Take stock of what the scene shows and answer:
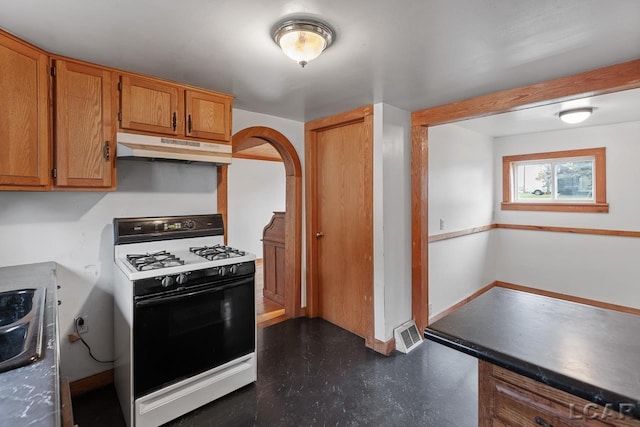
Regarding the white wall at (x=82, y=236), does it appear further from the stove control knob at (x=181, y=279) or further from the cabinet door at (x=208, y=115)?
the stove control knob at (x=181, y=279)

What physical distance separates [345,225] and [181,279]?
1725 millimetres

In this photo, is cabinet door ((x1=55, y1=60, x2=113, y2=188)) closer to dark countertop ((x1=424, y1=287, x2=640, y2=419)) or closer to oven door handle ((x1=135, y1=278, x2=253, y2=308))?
oven door handle ((x1=135, y1=278, x2=253, y2=308))

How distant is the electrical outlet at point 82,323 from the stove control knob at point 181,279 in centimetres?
93

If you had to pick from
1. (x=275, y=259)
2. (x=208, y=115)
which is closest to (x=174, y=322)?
(x=208, y=115)

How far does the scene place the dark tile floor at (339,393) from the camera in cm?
193

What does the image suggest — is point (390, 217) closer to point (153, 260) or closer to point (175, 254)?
point (175, 254)

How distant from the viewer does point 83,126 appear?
1883 millimetres

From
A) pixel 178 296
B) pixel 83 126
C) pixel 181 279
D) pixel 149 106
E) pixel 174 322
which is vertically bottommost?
pixel 174 322

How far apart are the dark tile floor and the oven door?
1.09ft

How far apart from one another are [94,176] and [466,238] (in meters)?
3.86

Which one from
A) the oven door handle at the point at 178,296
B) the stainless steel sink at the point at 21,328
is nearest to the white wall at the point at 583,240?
the oven door handle at the point at 178,296

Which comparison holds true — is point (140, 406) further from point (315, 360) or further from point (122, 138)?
point (122, 138)

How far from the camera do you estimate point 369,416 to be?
195 cm

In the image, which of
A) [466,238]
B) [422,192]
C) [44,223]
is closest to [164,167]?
[44,223]
